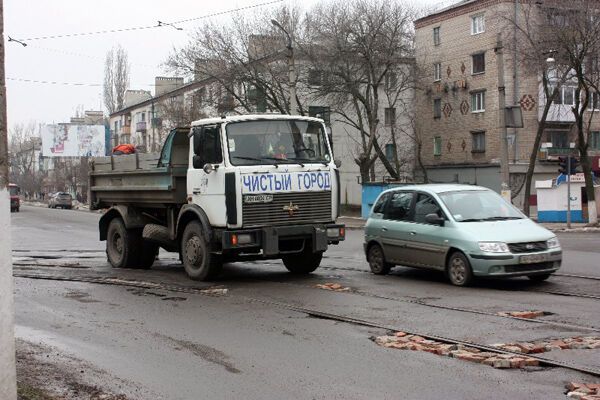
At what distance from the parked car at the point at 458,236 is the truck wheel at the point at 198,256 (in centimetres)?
304

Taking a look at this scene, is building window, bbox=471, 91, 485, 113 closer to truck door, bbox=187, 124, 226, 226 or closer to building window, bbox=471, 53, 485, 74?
building window, bbox=471, 53, 485, 74

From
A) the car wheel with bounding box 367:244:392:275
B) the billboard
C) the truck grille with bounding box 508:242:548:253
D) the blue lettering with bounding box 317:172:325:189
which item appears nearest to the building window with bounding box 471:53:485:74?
the car wheel with bounding box 367:244:392:275

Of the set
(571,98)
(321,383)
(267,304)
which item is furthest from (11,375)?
(571,98)

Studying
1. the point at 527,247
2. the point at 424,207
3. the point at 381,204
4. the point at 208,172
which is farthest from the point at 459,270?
the point at 208,172

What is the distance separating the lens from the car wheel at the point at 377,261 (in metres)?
12.5

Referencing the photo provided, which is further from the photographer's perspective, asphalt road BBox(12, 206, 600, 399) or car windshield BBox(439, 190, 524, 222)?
car windshield BBox(439, 190, 524, 222)

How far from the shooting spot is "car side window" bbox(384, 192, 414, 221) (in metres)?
12.2

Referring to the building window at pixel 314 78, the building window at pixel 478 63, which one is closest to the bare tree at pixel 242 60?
the building window at pixel 314 78

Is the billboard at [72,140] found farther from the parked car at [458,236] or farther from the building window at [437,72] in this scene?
the parked car at [458,236]

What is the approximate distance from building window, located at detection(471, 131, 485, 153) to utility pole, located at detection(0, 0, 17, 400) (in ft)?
147

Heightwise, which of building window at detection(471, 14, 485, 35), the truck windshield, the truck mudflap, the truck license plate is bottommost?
the truck mudflap

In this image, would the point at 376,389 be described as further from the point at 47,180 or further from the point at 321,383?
the point at 47,180

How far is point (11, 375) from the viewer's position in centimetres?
421

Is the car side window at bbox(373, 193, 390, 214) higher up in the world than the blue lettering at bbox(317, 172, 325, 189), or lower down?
lower down
